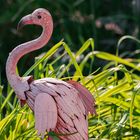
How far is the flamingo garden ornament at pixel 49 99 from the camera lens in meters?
1.87

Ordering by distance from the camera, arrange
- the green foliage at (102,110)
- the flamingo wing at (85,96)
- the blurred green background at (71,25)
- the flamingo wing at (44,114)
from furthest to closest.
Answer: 1. the blurred green background at (71,25)
2. the green foliage at (102,110)
3. the flamingo wing at (85,96)
4. the flamingo wing at (44,114)

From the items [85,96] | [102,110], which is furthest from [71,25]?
[85,96]

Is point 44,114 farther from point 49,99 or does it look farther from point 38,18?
point 38,18

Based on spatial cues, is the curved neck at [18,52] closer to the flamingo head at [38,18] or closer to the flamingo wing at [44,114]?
the flamingo head at [38,18]

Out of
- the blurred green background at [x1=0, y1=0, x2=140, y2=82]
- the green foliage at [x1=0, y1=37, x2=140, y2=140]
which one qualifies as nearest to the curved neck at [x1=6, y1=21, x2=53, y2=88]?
the green foliage at [x1=0, y1=37, x2=140, y2=140]

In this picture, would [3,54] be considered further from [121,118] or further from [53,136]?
[53,136]

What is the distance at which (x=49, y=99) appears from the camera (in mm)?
1873

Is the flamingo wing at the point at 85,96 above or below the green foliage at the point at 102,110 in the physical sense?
above

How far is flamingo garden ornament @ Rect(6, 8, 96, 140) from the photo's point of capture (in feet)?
6.13

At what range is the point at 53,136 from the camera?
189 centimetres

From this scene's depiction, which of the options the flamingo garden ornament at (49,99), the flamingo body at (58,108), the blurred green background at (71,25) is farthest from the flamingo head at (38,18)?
the blurred green background at (71,25)

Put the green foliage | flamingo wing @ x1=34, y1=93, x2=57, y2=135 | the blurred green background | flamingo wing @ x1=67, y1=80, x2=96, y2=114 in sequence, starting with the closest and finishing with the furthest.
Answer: flamingo wing @ x1=34, y1=93, x2=57, y2=135 < flamingo wing @ x1=67, y1=80, x2=96, y2=114 < the green foliage < the blurred green background

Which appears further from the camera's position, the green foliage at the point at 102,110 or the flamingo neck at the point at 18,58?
the green foliage at the point at 102,110

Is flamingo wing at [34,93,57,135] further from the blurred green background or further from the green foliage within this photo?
the blurred green background
